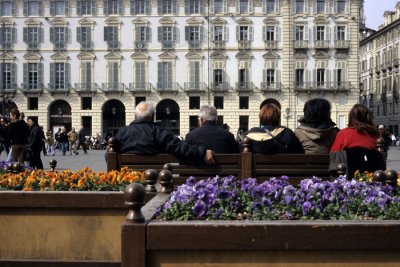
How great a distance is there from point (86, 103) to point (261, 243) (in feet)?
170

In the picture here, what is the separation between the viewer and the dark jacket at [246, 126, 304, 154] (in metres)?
6.57

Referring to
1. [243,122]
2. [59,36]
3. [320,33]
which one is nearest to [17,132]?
[243,122]

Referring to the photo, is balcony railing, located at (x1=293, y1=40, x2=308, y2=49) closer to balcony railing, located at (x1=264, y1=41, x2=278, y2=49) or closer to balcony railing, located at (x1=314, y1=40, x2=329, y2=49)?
balcony railing, located at (x1=314, y1=40, x2=329, y2=49)

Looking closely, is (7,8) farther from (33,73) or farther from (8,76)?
(33,73)

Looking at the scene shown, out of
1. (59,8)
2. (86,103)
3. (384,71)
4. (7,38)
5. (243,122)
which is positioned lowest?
(243,122)

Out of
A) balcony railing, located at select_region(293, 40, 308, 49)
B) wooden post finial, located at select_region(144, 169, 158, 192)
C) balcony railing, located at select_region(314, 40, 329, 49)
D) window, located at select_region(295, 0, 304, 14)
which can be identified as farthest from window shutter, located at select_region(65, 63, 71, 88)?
wooden post finial, located at select_region(144, 169, 158, 192)

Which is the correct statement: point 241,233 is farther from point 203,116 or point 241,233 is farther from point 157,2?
point 157,2

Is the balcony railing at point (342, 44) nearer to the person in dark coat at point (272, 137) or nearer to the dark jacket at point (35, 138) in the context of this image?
the dark jacket at point (35, 138)

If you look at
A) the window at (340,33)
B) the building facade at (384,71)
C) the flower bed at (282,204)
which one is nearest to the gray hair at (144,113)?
the flower bed at (282,204)

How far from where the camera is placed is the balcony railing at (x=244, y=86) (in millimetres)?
53031

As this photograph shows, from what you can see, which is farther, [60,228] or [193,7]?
[193,7]

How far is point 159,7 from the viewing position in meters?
53.4

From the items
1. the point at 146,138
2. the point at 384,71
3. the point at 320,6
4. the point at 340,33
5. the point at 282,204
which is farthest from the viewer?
the point at 384,71

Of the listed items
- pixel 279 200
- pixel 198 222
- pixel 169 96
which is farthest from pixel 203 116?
pixel 169 96
